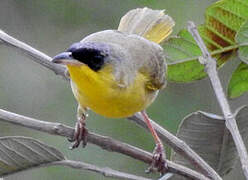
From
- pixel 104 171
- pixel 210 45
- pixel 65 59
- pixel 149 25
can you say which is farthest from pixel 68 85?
pixel 104 171

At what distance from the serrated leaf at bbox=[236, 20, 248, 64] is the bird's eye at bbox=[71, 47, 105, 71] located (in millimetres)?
440

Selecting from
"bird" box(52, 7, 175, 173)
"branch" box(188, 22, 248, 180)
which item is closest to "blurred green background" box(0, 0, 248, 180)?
"bird" box(52, 7, 175, 173)

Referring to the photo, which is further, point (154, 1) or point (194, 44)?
point (154, 1)

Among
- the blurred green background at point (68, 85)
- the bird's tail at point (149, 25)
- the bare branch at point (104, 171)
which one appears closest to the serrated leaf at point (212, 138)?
the bare branch at point (104, 171)

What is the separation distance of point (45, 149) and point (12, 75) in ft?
13.0

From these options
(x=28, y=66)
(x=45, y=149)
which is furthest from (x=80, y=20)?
(x=45, y=149)

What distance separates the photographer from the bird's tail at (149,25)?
297cm

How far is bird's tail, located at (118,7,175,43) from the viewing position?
2.97 meters

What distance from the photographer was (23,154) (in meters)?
1.70

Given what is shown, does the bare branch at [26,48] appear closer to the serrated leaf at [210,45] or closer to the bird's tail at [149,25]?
the serrated leaf at [210,45]

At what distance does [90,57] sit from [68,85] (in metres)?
3.03

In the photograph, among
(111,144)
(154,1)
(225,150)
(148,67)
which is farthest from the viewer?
(154,1)

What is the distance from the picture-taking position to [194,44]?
215 centimetres

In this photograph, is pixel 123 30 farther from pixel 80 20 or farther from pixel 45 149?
pixel 80 20
